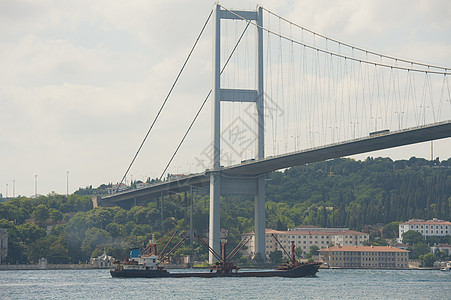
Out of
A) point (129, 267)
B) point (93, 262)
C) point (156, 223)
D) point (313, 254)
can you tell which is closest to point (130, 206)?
point (156, 223)

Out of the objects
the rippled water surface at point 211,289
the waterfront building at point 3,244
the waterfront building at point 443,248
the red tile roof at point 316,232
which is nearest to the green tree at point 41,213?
the waterfront building at point 3,244

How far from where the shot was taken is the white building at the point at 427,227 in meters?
165

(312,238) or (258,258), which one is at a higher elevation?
(312,238)

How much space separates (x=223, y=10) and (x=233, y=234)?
142 ft

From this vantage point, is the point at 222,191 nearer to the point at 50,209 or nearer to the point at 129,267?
the point at 129,267

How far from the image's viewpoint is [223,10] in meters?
85.2

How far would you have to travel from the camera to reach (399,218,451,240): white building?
543ft

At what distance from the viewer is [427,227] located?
168 meters

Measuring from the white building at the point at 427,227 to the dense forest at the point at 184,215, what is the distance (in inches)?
139

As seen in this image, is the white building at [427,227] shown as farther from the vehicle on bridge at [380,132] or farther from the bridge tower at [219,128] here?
the vehicle on bridge at [380,132]

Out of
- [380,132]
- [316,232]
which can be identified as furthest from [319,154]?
[316,232]

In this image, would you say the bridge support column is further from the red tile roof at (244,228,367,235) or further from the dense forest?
the red tile roof at (244,228,367,235)

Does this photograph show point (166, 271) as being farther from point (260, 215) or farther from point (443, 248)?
point (443, 248)

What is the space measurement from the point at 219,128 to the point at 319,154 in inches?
406
